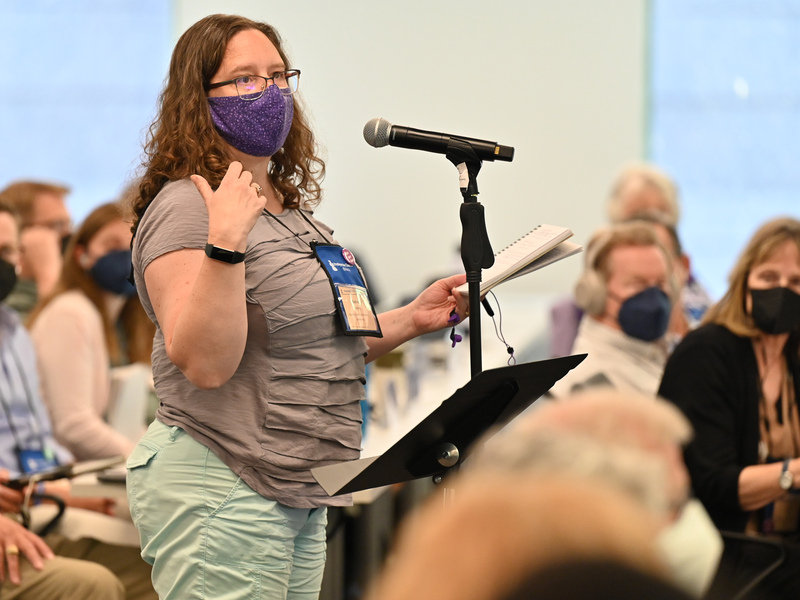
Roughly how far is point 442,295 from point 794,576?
4.84ft

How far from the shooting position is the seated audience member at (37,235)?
13.1 ft

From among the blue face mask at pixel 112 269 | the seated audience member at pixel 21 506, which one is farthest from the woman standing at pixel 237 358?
the blue face mask at pixel 112 269

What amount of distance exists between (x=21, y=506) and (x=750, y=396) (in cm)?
207

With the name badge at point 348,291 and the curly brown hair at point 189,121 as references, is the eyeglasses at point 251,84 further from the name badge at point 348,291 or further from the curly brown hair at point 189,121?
the name badge at point 348,291

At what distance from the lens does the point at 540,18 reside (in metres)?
7.81

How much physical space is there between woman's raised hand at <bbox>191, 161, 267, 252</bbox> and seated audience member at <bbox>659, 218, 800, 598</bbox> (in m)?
1.74

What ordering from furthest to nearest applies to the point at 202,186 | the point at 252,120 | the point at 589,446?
the point at 252,120 < the point at 202,186 < the point at 589,446

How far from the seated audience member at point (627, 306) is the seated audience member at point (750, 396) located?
0.31m

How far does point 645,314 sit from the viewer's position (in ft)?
10.1

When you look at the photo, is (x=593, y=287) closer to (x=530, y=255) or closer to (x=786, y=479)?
(x=786, y=479)

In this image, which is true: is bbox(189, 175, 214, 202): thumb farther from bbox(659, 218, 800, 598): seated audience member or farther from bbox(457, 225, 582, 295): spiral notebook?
bbox(659, 218, 800, 598): seated audience member

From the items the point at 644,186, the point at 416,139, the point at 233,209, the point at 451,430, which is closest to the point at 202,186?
the point at 233,209

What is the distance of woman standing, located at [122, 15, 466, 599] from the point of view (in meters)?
1.42

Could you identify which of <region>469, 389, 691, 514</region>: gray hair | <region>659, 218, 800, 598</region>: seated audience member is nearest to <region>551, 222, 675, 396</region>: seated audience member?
<region>659, 218, 800, 598</region>: seated audience member
